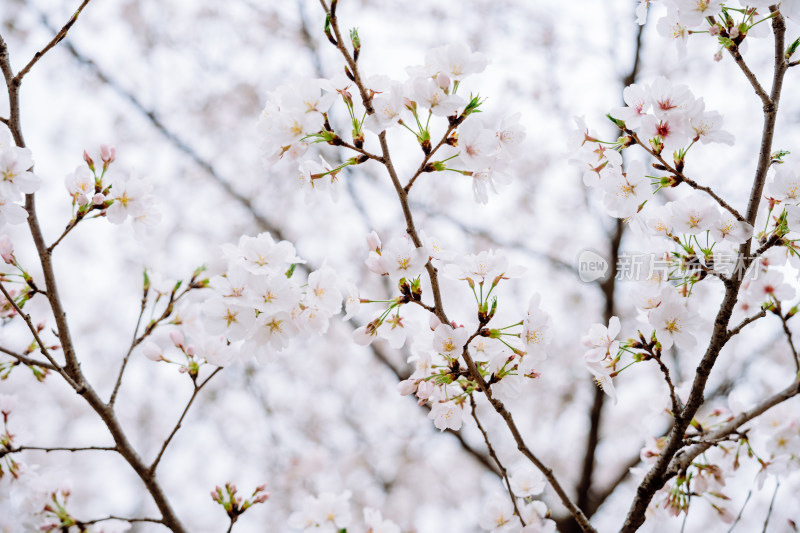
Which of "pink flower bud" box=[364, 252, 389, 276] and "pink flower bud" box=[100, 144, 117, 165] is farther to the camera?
"pink flower bud" box=[100, 144, 117, 165]

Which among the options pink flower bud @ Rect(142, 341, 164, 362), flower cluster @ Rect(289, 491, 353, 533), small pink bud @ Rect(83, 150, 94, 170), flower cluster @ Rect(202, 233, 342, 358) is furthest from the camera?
flower cluster @ Rect(289, 491, 353, 533)

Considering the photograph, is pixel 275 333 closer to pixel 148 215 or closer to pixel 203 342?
pixel 203 342

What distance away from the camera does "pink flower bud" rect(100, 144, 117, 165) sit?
5.49 feet

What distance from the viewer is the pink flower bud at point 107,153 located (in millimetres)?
1673

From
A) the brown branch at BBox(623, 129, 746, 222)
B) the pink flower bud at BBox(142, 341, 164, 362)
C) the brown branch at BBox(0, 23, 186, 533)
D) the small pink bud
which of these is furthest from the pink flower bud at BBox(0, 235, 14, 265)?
the brown branch at BBox(623, 129, 746, 222)

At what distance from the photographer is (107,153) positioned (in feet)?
5.54

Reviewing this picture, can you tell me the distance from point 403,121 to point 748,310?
1339 millimetres

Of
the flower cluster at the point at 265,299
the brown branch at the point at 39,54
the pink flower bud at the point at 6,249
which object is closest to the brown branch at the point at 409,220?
the flower cluster at the point at 265,299

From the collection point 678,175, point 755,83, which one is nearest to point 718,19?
point 755,83

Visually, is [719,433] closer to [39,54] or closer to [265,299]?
[265,299]

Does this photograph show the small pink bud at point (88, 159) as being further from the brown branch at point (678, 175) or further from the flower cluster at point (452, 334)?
the brown branch at point (678, 175)

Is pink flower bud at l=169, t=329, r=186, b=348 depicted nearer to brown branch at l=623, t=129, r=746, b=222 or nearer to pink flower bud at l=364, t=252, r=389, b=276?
pink flower bud at l=364, t=252, r=389, b=276

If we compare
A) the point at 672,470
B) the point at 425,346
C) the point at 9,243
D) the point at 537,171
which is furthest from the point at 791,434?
the point at 537,171

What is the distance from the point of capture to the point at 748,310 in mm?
1882
